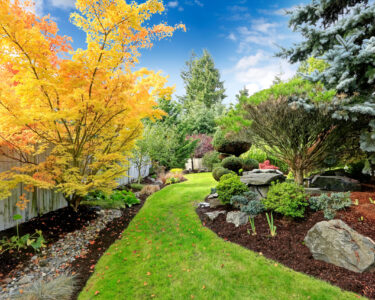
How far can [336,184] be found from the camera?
6020 millimetres

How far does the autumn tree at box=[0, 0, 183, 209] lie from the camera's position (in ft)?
12.3

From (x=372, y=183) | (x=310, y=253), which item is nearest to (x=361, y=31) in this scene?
(x=372, y=183)

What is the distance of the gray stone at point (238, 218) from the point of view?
489cm

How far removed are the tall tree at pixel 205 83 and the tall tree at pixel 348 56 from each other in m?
27.0

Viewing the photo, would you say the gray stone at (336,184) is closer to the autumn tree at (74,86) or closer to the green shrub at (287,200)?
the green shrub at (287,200)

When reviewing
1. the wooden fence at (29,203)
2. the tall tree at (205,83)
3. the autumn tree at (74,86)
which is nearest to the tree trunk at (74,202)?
the autumn tree at (74,86)

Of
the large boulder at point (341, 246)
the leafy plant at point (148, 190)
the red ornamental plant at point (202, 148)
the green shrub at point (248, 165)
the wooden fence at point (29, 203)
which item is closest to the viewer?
the large boulder at point (341, 246)

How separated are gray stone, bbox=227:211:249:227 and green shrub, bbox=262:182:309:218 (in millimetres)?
586

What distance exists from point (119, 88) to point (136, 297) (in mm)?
4180

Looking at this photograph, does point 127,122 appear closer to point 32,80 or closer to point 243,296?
→ point 32,80

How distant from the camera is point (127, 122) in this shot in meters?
5.18

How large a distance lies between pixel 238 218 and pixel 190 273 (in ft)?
7.05

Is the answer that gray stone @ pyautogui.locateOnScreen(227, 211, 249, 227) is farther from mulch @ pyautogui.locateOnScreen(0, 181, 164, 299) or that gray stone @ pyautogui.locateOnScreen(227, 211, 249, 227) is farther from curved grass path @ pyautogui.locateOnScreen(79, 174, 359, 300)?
mulch @ pyautogui.locateOnScreen(0, 181, 164, 299)

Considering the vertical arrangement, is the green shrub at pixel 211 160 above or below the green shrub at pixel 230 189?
above
